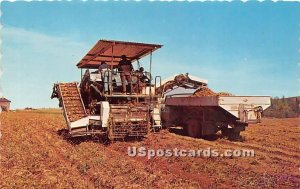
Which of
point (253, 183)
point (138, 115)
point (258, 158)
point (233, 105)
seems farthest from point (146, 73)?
point (253, 183)

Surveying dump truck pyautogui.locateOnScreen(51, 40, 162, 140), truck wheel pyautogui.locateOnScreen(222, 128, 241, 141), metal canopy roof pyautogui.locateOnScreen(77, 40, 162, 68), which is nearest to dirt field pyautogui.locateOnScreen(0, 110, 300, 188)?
dump truck pyautogui.locateOnScreen(51, 40, 162, 140)

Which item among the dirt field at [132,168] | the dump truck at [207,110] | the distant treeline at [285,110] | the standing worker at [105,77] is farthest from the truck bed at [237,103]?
the distant treeline at [285,110]

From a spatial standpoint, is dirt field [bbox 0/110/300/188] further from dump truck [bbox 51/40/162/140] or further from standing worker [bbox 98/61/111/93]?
standing worker [bbox 98/61/111/93]

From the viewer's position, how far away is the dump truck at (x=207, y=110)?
36.1 feet

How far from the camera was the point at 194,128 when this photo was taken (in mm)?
13008

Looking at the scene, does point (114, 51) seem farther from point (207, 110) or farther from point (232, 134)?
point (232, 134)

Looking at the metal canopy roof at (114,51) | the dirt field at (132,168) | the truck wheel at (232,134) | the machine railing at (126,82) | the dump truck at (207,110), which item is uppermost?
the metal canopy roof at (114,51)

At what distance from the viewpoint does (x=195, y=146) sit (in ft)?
32.1

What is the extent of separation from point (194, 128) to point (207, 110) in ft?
4.14

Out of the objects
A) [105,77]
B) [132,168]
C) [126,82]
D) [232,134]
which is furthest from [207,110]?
[132,168]

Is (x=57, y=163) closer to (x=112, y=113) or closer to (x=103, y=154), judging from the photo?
(x=103, y=154)

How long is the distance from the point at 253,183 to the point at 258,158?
2.46 meters

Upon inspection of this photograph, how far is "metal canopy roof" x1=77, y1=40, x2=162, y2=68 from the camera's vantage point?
11363 millimetres

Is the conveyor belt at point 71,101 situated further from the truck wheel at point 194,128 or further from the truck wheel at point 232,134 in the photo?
the truck wheel at point 232,134
